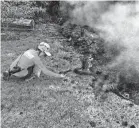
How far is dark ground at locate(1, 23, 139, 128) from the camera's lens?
12.2 feet

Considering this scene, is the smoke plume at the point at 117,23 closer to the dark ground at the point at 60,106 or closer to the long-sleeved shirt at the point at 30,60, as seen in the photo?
the dark ground at the point at 60,106

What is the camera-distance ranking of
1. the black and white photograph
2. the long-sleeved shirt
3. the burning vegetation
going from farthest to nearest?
1. the burning vegetation
2. the long-sleeved shirt
3. the black and white photograph

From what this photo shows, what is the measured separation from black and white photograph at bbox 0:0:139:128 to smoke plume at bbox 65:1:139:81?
0.02 meters

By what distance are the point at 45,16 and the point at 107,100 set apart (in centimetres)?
784

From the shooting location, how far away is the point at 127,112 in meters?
4.00

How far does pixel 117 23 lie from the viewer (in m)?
8.45

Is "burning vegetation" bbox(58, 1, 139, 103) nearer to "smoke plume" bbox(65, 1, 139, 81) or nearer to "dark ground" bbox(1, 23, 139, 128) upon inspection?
"smoke plume" bbox(65, 1, 139, 81)

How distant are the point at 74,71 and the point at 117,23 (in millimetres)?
3823

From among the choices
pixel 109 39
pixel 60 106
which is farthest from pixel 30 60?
pixel 109 39

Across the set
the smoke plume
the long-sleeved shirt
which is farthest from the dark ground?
the smoke plume

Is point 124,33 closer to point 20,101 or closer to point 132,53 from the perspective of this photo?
point 132,53

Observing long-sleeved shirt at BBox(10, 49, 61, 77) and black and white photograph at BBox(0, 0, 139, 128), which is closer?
black and white photograph at BBox(0, 0, 139, 128)

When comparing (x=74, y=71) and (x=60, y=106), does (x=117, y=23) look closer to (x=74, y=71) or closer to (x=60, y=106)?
(x=74, y=71)

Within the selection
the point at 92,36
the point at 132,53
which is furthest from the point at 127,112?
the point at 92,36
